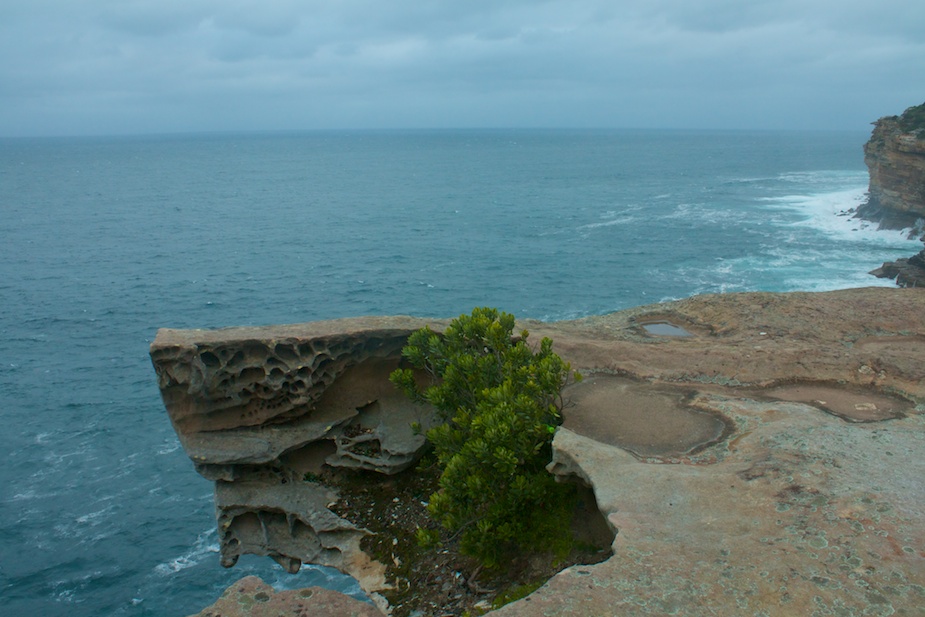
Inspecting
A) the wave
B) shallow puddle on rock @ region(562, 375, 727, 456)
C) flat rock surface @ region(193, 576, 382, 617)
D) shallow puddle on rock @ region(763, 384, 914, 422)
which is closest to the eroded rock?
shallow puddle on rock @ region(562, 375, 727, 456)

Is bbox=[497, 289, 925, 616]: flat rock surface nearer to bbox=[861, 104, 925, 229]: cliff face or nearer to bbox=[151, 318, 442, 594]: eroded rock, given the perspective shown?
bbox=[151, 318, 442, 594]: eroded rock

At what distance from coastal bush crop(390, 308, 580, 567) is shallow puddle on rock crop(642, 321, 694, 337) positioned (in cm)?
917

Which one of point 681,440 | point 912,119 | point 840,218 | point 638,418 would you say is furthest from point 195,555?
point 840,218

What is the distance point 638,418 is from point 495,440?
5187 millimetres

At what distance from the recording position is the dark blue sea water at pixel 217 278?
→ 3550 cm

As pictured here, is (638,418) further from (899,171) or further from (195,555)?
(899,171)

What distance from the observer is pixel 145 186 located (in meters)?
159

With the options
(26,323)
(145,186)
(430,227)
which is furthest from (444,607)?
(145,186)

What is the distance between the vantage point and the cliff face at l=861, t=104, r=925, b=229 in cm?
7912

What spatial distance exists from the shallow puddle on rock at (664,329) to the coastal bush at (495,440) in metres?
9.17

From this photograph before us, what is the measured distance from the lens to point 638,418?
21484 millimetres

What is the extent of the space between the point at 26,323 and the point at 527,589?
55508mm

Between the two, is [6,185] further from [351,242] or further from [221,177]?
[351,242]

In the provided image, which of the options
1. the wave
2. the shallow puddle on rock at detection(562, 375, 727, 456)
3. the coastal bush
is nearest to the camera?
the coastal bush
